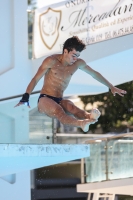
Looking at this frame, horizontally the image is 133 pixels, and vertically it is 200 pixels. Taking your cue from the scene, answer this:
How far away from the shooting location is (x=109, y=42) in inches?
461

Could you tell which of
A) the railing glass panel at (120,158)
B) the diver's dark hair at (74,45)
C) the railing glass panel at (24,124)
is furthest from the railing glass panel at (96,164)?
the diver's dark hair at (74,45)

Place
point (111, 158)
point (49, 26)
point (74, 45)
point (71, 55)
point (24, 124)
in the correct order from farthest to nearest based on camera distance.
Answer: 1. point (111, 158)
2. point (49, 26)
3. point (24, 124)
4. point (71, 55)
5. point (74, 45)

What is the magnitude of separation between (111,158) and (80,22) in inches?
113

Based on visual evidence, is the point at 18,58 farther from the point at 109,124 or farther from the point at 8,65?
the point at 109,124

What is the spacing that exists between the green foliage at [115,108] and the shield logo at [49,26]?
9.44 metres

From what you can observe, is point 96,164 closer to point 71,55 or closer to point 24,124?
point 24,124

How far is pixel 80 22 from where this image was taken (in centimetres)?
1223

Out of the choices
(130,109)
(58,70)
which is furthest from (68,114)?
(130,109)

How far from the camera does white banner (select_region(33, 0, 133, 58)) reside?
11820mm

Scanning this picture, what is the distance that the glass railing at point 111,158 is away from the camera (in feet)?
43.2

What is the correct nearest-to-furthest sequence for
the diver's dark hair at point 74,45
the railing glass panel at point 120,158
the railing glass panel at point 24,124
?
the diver's dark hair at point 74,45
the railing glass panel at point 24,124
the railing glass panel at point 120,158

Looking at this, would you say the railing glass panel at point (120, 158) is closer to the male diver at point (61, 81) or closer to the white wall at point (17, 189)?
the white wall at point (17, 189)

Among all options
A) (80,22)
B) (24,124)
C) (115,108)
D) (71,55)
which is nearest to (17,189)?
(24,124)

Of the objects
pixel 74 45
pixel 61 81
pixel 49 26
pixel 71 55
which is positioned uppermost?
pixel 49 26
